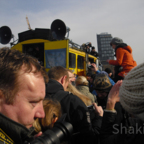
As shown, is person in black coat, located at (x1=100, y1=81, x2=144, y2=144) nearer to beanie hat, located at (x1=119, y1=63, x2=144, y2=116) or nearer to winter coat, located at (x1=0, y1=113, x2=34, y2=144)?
beanie hat, located at (x1=119, y1=63, x2=144, y2=116)

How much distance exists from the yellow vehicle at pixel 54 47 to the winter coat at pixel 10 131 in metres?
4.09

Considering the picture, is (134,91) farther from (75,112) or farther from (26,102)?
(75,112)

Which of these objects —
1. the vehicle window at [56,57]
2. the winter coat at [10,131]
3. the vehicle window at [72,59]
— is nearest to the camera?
the winter coat at [10,131]

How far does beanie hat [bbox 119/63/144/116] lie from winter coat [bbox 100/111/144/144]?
0.39 ft

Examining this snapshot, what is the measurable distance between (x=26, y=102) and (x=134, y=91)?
68 cm

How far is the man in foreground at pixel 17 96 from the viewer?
836 millimetres

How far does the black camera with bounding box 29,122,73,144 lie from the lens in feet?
2.74

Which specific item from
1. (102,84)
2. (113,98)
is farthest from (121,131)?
(102,84)

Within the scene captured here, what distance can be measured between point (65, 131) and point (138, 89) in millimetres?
536

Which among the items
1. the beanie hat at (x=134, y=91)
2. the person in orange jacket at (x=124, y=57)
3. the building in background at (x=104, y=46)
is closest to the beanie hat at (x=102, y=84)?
the person in orange jacket at (x=124, y=57)

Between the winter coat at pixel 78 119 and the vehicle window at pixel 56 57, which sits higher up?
the vehicle window at pixel 56 57

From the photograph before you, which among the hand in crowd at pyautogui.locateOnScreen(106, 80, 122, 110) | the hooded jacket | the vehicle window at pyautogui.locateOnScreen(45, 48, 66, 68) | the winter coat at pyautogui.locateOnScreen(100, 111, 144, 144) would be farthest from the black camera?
the vehicle window at pyautogui.locateOnScreen(45, 48, 66, 68)

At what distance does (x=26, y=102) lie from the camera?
916 millimetres

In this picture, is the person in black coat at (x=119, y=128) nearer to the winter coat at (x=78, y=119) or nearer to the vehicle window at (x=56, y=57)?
the winter coat at (x=78, y=119)
